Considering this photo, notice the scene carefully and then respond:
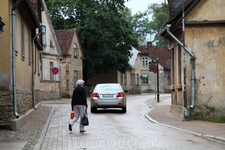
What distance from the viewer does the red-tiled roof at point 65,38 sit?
129ft

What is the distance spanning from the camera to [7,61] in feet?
37.3

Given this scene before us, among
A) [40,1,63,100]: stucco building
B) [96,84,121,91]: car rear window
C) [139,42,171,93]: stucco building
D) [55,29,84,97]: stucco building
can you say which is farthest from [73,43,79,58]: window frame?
[139,42,171,93]: stucco building

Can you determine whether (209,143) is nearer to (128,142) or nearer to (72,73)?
(128,142)

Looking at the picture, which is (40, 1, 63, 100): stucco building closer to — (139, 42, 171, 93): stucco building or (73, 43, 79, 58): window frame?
(73, 43, 79, 58): window frame

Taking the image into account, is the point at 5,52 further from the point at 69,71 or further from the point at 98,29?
the point at 98,29

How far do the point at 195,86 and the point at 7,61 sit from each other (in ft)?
25.7

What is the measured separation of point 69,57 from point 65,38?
87.5 inches

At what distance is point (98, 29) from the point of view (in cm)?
4016

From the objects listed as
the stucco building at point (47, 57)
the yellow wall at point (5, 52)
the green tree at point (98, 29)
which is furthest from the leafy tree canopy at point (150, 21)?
the yellow wall at point (5, 52)

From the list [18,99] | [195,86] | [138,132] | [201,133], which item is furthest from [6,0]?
[195,86]

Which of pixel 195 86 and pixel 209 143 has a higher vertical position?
pixel 195 86

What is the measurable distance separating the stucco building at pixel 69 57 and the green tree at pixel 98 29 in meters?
1.25

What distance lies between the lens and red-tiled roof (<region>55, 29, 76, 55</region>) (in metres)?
39.2

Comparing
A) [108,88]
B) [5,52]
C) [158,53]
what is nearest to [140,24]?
[158,53]
